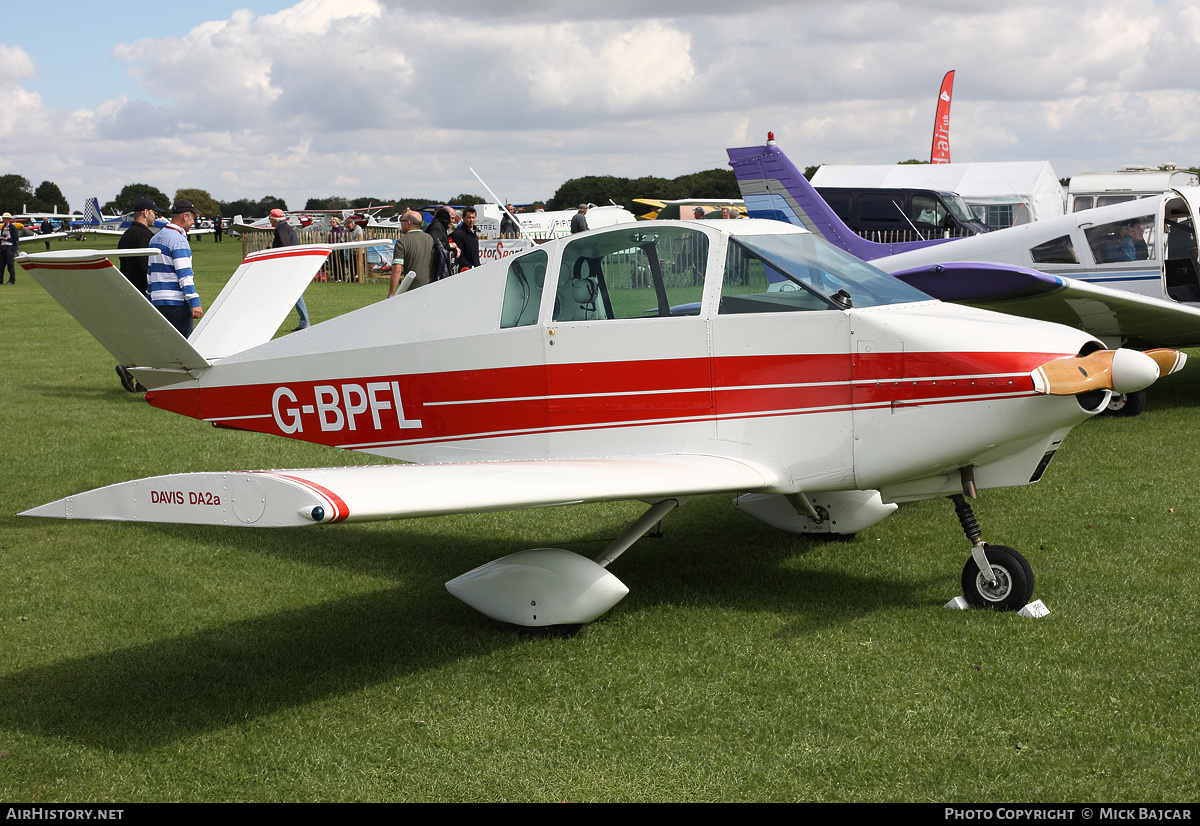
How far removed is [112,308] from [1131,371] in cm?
520

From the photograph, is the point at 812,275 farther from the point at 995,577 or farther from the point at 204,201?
the point at 204,201

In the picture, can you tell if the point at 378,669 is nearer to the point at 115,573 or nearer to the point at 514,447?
the point at 514,447

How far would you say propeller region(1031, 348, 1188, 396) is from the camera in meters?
4.19

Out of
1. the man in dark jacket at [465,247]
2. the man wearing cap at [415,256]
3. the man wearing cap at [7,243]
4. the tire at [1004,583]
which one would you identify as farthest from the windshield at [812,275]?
the man wearing cap at [7,243]

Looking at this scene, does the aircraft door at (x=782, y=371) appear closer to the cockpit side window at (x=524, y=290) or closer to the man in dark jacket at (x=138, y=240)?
the cockpit side window at (x=524, y=290)

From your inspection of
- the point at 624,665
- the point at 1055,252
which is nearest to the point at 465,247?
the point at 1055,252

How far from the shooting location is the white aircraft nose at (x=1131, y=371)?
4172 millimetres

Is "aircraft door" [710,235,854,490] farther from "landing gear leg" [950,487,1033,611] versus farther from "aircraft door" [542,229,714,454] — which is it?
"landing gear leg" [950,487,1033,611]

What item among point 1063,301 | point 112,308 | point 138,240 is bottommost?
point 1063,301

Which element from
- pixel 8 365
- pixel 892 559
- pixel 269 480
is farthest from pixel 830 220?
pixel 8 365

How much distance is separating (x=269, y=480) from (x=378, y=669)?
59.8 inches

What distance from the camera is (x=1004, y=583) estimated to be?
189 inches

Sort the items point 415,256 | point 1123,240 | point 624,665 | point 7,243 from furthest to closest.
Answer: point 7,243 < point 415,256 < point 1123,240 < point 624,665

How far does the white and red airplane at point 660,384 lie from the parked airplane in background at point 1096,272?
437 centimetres
